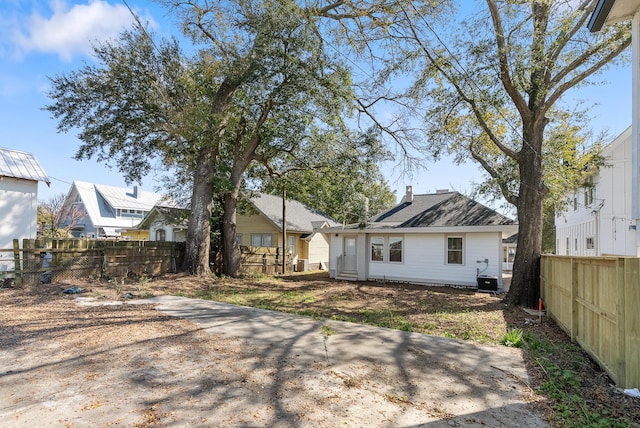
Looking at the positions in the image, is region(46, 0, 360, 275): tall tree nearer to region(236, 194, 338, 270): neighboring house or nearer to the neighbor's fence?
the neighbor's fence

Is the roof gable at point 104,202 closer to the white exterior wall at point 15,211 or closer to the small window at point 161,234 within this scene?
the small window at point 161,234

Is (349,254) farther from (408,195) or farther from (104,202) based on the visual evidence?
(104,202)

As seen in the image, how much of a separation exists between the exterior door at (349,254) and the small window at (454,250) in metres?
4.72

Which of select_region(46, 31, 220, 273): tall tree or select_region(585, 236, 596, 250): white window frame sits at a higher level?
select_region(46, 31, 220, 273): tall tree

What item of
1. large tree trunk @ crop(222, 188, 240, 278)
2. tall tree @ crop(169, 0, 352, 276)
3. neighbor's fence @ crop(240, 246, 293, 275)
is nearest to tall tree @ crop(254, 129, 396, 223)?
tall tree @ crop(169, 0, 352, 276)

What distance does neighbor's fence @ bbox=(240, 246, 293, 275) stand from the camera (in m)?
18.4

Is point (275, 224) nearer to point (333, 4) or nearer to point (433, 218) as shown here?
point (433, 218)

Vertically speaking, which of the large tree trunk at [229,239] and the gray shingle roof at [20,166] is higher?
the gray shingle roof at [20,166]

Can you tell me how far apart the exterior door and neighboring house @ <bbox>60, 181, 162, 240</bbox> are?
67.2 ft

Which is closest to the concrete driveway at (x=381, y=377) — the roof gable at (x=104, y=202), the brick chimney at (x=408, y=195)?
the brick chimney at (x=408, y=195)

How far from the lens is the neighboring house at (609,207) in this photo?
12.9 metres

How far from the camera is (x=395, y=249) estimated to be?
1717 cm

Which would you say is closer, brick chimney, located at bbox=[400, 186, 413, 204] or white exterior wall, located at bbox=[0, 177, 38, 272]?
white exterior wall, located at bbox=[0, 177, 38, 272]

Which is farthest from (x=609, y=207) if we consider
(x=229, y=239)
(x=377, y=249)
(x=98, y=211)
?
(x=98, y=211)
